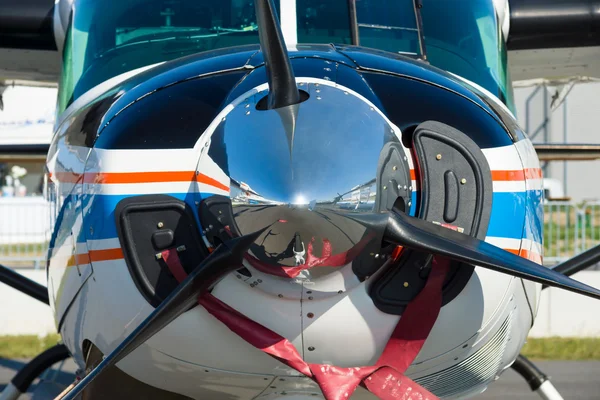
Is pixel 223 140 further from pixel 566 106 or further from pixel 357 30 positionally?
pixel 566 106

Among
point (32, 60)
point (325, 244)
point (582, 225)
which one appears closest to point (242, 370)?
point (325, 244)

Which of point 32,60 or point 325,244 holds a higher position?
point 32,60

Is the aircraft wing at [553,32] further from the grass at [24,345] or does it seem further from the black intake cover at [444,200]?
the grass at [24,345]

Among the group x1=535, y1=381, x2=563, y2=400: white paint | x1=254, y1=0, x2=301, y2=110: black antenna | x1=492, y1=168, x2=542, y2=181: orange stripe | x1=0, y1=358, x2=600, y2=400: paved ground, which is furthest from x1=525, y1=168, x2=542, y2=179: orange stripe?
x1=0, y1=358, x2=600, y2=400: paved ground

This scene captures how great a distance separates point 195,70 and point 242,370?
3.13 ft

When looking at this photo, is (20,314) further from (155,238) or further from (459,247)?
(459,247)

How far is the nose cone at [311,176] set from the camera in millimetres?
2318

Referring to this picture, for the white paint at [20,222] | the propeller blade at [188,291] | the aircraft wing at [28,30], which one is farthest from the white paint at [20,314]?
the propeller blade at [188,291]

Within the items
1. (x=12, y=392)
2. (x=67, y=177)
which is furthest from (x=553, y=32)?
(x=12, y=392)

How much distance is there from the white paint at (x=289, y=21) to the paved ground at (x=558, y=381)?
355cm

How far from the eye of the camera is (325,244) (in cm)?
235

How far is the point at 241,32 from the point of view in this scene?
3.69m

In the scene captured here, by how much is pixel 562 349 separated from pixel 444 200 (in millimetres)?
7251

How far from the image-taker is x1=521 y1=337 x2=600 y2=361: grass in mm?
9188
